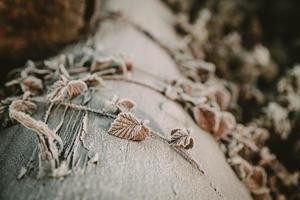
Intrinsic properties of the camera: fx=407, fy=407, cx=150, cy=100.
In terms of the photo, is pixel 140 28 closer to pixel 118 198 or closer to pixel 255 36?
pixel 255 36

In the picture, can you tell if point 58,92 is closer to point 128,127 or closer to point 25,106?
point 25,106

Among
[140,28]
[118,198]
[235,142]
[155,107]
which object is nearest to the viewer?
[118,198]

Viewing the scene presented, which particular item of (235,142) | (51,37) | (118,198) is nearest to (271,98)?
(235,142)

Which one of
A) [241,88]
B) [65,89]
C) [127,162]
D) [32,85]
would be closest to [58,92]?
[65,89]

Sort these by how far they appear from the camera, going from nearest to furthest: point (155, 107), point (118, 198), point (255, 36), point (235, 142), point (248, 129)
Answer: point (118, 198) → point (155, 107) → point (235, 142) → point (248, 129) → point (255, 36)

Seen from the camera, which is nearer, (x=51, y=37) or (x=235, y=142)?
(x=235, y=142)

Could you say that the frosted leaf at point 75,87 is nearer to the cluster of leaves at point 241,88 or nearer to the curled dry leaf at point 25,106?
the curled dry leaf at point 25,106
